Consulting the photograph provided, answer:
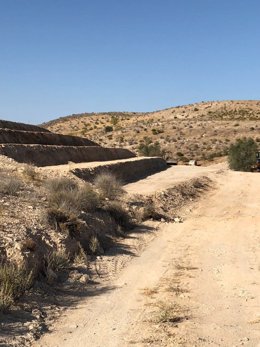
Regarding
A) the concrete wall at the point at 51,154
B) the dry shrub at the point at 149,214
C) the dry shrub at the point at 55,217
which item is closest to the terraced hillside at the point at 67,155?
the concrete wall at the point at 51,154

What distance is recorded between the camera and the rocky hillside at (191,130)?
73.8 meters

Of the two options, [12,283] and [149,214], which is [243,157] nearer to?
[149,214]

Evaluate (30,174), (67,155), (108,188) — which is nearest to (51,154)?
(67,155)

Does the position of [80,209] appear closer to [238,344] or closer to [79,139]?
[238,344]

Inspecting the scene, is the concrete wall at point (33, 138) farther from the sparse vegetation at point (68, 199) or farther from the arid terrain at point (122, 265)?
the sparse vegetation at point (68, 199)

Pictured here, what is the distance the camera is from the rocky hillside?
73750 millimetres

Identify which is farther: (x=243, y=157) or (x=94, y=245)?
(x=243, y=157)

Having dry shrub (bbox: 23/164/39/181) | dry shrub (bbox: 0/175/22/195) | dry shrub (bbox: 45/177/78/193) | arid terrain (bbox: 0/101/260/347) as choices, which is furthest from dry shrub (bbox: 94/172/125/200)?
dry shrub (bbox: 0/175/22/195)

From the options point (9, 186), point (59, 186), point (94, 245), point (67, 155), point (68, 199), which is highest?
point (67, 155)

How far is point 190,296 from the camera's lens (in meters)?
9.64

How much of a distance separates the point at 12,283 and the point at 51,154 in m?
22.2

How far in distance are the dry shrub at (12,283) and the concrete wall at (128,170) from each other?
1436cm

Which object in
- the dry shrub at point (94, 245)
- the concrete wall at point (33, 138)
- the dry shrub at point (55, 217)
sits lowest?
the dry shrub at point (94, 245)

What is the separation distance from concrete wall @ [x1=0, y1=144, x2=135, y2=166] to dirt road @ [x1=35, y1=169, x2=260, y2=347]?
1200cm
